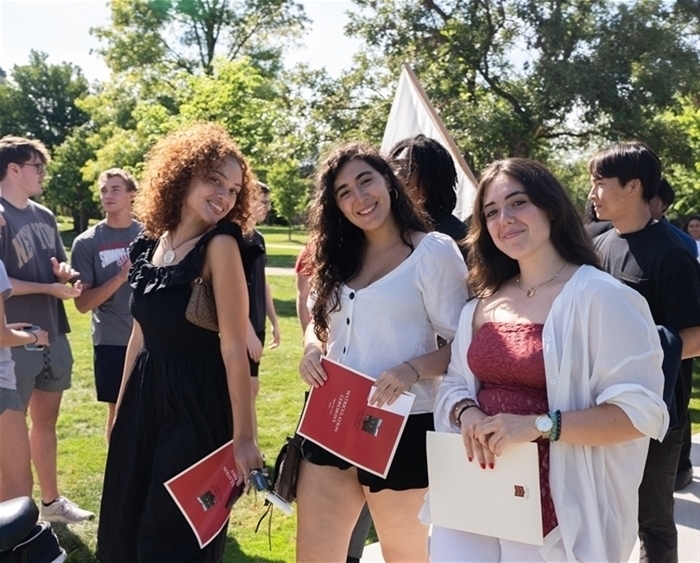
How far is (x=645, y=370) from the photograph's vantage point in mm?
2016

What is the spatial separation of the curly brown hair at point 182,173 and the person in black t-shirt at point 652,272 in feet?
5.38

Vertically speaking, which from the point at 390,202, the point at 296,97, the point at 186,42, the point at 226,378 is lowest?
the point at 226,378

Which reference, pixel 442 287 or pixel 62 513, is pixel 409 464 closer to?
pixel 442 287

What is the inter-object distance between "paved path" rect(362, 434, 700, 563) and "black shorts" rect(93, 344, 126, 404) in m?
2.07

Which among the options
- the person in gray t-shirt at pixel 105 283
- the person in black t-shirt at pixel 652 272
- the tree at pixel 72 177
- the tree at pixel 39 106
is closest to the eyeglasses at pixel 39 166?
the person in gray t-shirt at pixel 105 283

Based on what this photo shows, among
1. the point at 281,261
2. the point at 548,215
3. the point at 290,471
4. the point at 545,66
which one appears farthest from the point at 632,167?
the point at 281,261

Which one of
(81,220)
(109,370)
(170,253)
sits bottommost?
(81,220)

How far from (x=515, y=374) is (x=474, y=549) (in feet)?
1.85

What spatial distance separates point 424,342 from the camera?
261cm

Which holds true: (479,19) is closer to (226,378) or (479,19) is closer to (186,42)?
(226,378)

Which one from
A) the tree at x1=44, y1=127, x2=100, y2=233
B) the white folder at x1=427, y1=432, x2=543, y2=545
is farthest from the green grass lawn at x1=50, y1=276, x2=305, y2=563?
the tree at x1=44, y1=127, x2=100, y2=233

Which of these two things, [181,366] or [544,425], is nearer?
[544,425]

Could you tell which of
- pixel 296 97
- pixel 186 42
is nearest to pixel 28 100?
pixel 186 42

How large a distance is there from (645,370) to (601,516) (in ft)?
1.43
